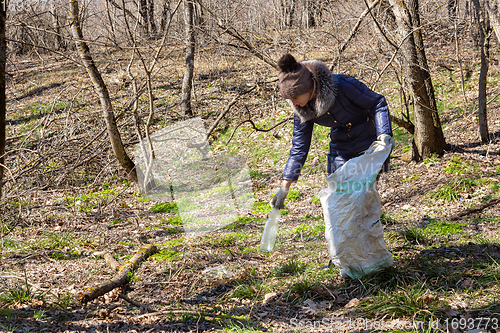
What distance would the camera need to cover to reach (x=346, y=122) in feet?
9.57

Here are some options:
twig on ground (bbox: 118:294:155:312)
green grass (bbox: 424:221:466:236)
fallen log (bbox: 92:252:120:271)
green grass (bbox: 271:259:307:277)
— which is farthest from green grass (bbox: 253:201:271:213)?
twig on ground (bbox: 118:294:155:312)

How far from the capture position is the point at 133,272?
3459 millimetres

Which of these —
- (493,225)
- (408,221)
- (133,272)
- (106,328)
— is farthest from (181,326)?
(493,225)

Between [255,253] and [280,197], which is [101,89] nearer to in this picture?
[255,253]

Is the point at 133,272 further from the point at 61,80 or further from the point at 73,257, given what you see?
the point at 61,80

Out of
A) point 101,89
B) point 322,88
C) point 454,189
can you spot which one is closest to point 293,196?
point 454,189

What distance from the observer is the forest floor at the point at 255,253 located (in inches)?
98.0

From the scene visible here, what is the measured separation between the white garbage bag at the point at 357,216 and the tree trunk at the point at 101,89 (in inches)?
182

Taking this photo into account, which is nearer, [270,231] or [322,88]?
[322,88]

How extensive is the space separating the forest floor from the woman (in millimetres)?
867

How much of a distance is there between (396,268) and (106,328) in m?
2.25

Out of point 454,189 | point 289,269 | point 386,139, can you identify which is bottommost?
point 289,269

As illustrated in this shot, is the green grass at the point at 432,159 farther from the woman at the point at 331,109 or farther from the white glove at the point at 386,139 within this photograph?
the white glove at the point at 386,139

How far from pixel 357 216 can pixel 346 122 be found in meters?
0.77
